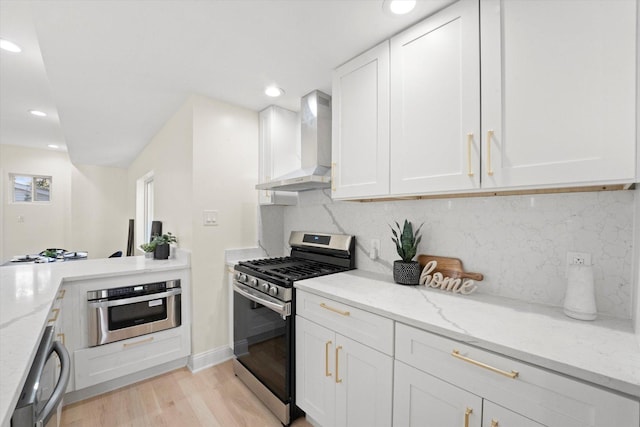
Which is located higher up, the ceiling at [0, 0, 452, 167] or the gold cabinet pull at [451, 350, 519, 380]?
the ceiling at [0, 0, 452, 167]

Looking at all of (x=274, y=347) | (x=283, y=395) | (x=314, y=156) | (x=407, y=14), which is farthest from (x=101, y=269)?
(x=407, y=14)

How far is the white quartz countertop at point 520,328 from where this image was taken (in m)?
0.76

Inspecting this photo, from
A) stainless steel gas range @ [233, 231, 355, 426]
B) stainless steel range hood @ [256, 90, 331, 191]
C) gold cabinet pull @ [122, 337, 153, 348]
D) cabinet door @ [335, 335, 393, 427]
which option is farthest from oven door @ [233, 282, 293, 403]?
stainless steel range hood @ [256, 90, 331, 191]

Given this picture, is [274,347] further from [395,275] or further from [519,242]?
[519,242]

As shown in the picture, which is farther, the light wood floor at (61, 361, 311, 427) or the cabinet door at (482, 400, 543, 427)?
the light wood floor at (61, 361, 311, 427)

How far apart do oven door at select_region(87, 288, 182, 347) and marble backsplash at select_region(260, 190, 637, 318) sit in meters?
1.63

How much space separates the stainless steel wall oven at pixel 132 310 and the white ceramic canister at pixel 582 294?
247cm

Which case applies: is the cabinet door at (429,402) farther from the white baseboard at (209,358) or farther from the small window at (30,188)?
the small window at (30,188)

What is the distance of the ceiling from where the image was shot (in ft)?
4.52

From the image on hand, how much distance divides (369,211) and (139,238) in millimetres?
4805

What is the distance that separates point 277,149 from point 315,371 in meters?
1.84

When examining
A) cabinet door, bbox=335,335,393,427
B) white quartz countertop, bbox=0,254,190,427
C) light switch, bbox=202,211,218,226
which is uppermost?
light switch, bbox=202,211,218,226

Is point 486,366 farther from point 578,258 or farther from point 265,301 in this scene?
point 265,301

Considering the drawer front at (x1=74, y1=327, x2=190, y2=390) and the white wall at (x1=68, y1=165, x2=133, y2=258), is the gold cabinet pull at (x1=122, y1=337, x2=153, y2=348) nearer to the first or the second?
the drawer front at (x1=74, y1=327, x2=190, y2=390)
